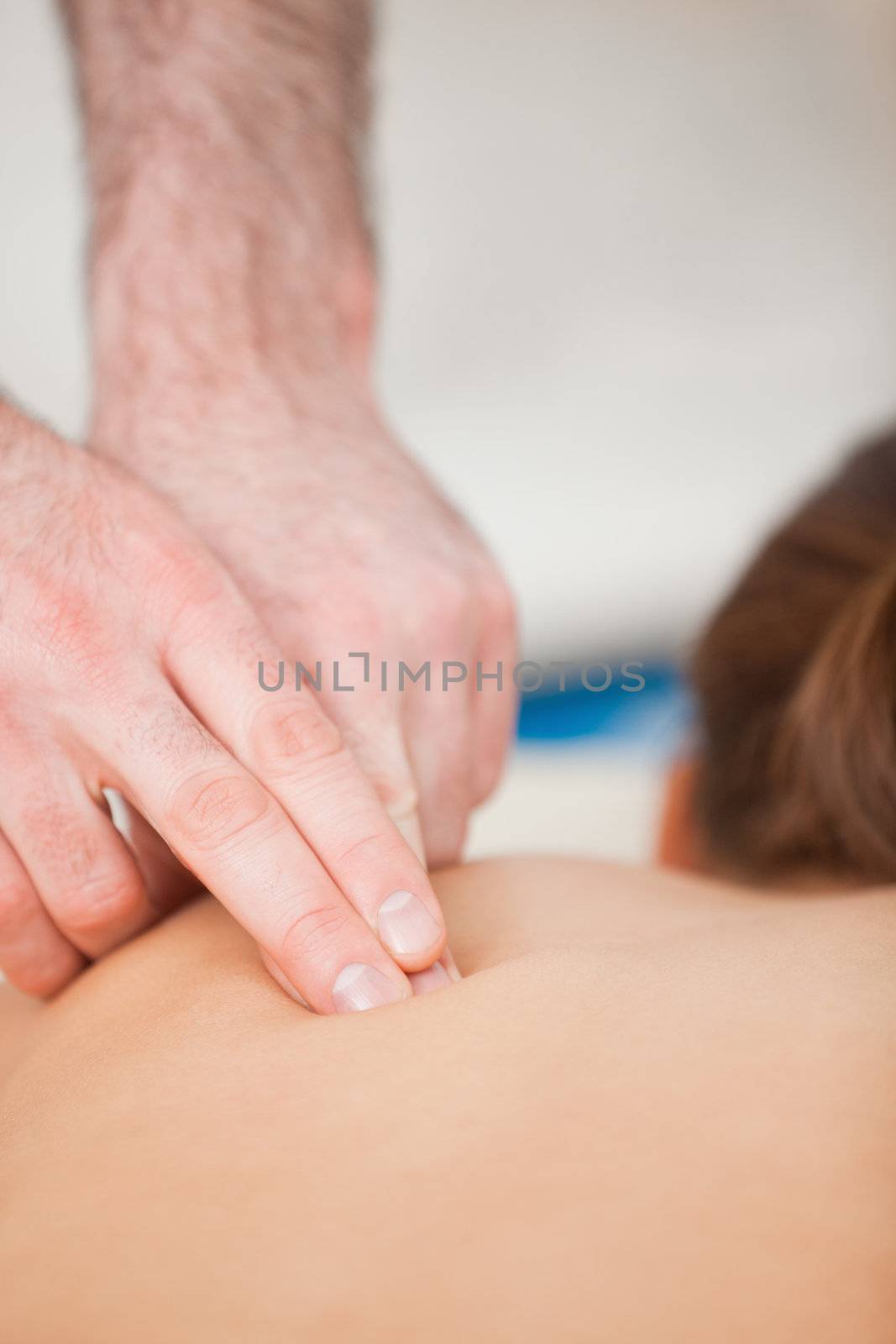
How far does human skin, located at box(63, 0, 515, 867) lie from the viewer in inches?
37.7

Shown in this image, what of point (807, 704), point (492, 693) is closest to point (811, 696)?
point (807, 704)

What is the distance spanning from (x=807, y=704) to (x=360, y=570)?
0.45 meters

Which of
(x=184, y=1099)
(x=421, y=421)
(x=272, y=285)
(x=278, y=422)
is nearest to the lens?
(x=184, y=1099)

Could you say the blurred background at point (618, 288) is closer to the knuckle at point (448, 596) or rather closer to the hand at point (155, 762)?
the knuckle at point (448, 596)

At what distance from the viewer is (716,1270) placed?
17.2 inches

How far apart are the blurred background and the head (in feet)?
4.61

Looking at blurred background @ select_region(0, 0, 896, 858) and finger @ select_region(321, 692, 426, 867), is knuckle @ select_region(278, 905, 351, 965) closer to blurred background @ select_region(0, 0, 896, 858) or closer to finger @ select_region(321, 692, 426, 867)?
finger @ select_region(321, 692, 426, 867)

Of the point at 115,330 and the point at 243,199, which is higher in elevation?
the point at 243,199

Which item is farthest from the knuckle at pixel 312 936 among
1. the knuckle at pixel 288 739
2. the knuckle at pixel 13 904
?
the knuckle at pixel 13 904

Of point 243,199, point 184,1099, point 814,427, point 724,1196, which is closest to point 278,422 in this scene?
point 243,199

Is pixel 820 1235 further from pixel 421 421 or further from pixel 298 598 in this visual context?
pixel 421 421

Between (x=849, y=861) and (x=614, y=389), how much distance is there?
237 centimetres

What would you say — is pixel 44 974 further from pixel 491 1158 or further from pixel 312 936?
pixel 491 1158

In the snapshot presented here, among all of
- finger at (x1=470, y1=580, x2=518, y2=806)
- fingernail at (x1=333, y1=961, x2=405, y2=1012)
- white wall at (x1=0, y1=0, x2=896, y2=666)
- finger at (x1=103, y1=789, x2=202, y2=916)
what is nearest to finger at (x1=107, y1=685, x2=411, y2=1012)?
fingernail at (x1=333, y1=961, x2=405, y2=1012)
